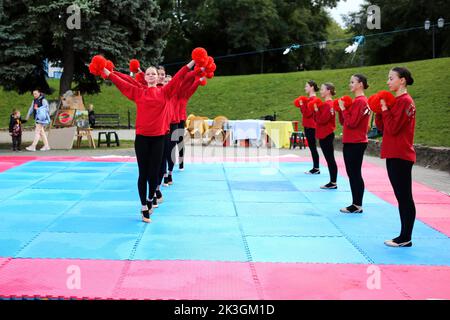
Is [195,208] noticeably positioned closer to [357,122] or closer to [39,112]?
[357,122]

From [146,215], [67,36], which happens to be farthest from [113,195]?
[67,36]

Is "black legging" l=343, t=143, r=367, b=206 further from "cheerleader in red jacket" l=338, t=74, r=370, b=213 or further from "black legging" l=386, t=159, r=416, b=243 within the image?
"black legging" l=386, t=159, r=416, b=243

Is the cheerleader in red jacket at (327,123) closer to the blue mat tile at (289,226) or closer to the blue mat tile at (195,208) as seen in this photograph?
the blue mat tile at (195,208)

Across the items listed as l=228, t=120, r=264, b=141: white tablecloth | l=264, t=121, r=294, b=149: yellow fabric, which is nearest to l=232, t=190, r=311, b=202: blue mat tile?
l=264, t=121, r=294, b=149: yellow fabric

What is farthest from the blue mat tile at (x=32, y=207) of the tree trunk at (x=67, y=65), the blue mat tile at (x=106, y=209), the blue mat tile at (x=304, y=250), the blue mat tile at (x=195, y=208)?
the tree trunk at (x=67, y=65)

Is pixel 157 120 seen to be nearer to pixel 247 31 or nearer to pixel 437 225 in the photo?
pixel 437 225

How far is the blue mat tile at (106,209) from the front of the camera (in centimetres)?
792

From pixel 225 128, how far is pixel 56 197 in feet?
37.6

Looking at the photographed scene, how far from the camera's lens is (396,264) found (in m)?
5.61

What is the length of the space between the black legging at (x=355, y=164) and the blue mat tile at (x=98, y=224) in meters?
3.26

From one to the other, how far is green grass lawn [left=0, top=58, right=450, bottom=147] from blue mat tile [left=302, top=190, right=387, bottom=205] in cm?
1244

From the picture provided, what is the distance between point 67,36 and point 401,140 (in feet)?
48.0

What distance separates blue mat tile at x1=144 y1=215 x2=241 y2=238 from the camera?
688 cm
